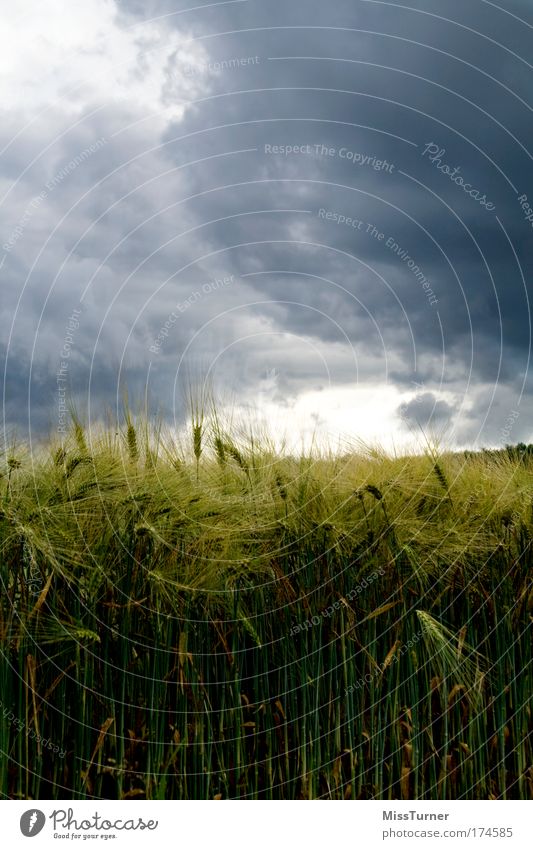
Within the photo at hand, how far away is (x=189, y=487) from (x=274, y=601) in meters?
0.74

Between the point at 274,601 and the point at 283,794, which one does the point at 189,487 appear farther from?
the point at 283,794

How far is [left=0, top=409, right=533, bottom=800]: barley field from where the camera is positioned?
12.2 ft

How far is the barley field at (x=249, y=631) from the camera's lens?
371cm

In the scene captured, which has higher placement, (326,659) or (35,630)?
(35,630)

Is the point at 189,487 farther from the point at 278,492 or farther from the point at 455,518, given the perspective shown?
the point at 455,518

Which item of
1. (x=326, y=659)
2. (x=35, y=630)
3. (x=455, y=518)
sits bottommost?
(x=326, y=659)

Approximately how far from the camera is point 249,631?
12.8 ft

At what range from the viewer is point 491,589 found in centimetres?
445

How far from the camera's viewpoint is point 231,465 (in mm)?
4387
